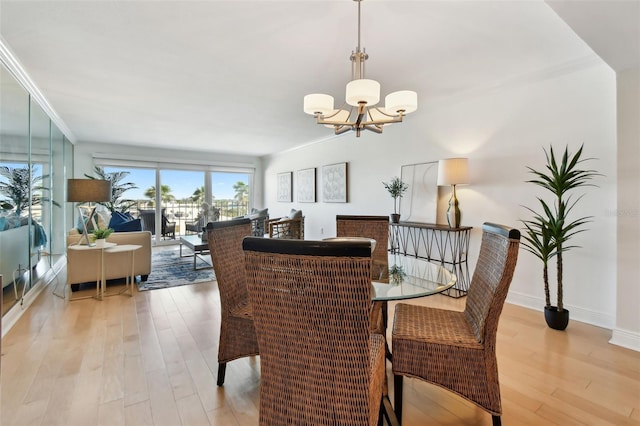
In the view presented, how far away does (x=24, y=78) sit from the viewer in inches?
119

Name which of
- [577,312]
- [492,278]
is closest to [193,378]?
[492,278]

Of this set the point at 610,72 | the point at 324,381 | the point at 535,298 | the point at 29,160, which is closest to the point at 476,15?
the point at 610,72

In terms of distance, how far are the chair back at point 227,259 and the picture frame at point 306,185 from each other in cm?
424

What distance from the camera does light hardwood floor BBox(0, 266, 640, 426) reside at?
1636mm

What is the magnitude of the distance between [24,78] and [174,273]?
2752 millimetres

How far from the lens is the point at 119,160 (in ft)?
21.5

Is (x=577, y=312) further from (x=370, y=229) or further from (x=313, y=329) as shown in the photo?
(x=313, y=329)

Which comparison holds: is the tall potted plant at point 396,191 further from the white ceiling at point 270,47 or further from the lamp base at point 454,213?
the white ceiling at point 270,47

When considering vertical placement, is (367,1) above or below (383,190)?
above

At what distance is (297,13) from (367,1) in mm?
449

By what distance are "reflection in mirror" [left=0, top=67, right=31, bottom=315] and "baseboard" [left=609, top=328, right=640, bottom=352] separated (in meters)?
4.91

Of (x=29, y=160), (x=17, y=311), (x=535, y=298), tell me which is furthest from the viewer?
(x=29, y=160)

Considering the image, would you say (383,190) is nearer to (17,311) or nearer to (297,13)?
(297,13)

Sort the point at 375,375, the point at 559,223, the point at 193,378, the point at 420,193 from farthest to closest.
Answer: the point at 420,193
the point at 559,223
the point at 193,378
the point at 375,375
